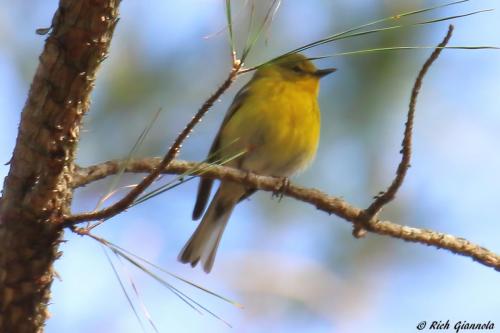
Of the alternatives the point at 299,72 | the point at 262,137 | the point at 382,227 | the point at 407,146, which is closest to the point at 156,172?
the point at 407,146

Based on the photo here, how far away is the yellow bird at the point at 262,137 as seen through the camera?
3.83m

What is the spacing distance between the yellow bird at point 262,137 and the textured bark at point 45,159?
2032 mm

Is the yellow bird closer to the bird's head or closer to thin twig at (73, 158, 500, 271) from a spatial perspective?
the bird's head

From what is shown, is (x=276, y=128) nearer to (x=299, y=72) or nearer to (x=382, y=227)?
(x=299, y=72)

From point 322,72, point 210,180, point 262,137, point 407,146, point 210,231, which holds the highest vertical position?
point 322,72

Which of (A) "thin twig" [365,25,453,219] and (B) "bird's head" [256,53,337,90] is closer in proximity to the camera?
(A) "thin twig" [365,25,453,219]

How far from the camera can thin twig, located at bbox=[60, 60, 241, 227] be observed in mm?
1551

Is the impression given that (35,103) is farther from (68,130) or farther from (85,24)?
(85,24)

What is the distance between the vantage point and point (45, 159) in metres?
1.67

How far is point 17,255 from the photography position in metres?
1.70

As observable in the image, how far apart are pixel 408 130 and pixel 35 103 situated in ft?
3.02

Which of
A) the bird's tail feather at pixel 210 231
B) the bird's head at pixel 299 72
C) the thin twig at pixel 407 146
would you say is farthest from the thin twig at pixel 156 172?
the bird's head at pixel 299 72

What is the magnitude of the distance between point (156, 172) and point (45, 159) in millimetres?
262

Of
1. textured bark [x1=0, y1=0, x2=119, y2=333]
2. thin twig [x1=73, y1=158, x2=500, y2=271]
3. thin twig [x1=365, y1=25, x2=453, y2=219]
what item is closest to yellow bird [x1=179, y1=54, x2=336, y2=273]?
thin twig [x1=73, y1=158, x2=500, y2=271]
